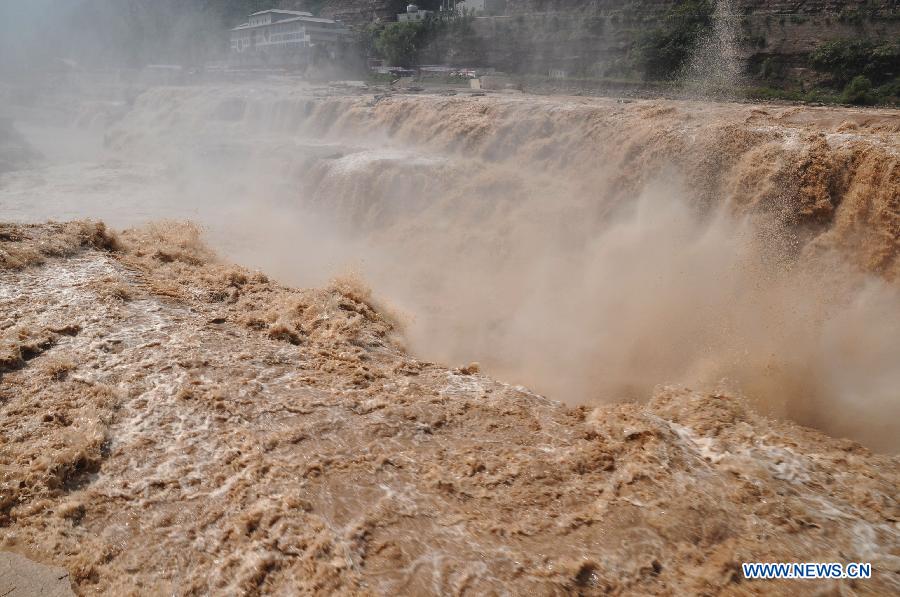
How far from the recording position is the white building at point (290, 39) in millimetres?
37594

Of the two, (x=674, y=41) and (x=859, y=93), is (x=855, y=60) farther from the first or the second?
(x=674, y=41)

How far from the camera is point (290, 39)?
39.7 meters

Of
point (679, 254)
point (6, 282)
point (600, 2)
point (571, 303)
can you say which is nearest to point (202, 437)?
point (6, 282)

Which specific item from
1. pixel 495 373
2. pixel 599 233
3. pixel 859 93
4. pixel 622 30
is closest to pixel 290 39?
pixel 622 30

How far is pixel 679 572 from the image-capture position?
3865 mm

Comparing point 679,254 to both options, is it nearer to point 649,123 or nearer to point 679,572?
point 649,123

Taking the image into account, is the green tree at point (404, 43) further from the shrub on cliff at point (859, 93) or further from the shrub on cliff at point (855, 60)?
the shrub on cliff at point (859, 93)

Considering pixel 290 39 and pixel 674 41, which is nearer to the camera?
pixel 674 41

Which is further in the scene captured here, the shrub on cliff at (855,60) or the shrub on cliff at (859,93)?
the shrub on cliff at (855,60)

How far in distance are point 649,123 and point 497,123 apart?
4457mm

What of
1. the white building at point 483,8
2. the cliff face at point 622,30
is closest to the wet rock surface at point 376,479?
the cliff face at point 622,30

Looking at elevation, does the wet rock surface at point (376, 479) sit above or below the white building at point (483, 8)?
below

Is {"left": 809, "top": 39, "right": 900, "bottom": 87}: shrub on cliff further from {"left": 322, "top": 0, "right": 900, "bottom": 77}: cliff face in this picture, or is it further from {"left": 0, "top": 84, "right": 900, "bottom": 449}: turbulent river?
{"left": 0, "top": 84, "right": 900, "bottom": 449}: turbulent river

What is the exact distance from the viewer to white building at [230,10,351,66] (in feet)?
123
